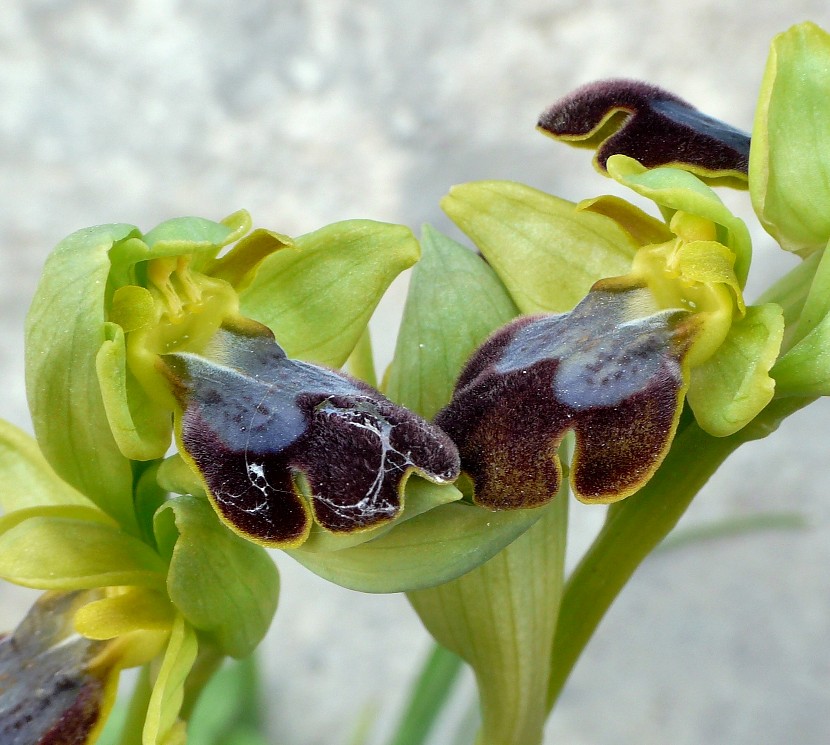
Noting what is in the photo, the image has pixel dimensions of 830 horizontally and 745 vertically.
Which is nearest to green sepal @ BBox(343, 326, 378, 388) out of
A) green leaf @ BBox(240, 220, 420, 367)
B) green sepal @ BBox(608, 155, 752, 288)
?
green leaf @ BBox(240, 220, 420, 367)

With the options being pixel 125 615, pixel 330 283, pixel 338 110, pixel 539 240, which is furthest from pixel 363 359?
pixel 338 110

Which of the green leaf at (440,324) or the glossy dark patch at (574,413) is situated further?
the green leaf at (440,324)

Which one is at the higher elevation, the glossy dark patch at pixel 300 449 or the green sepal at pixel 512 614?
the glossy dark patch at pixel 300 449

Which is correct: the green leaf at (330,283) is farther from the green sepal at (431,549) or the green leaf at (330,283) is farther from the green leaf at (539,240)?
the green sepal at (431,549)

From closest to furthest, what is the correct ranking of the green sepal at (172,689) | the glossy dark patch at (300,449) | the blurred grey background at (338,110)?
the glossy dark patch at (300,449)
the green sepal at (172,689)
the blurred grey background at (338,110)

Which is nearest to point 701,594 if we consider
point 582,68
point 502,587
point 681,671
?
point 681,671

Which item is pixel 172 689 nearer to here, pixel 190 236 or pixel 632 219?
pixel 190 236

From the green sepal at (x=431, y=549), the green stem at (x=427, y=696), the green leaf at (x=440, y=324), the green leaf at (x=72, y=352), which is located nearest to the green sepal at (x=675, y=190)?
the green leaf at (x=440, y=324)

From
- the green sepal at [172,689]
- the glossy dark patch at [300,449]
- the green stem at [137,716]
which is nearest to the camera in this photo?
the glossy dark patch at [300,449]

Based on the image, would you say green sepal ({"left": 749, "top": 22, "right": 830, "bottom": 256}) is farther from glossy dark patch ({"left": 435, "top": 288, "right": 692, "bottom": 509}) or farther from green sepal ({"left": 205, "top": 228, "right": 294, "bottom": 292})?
green sepal ({"left": 205, "top": 228, "right": 294, "bottom": 292})
